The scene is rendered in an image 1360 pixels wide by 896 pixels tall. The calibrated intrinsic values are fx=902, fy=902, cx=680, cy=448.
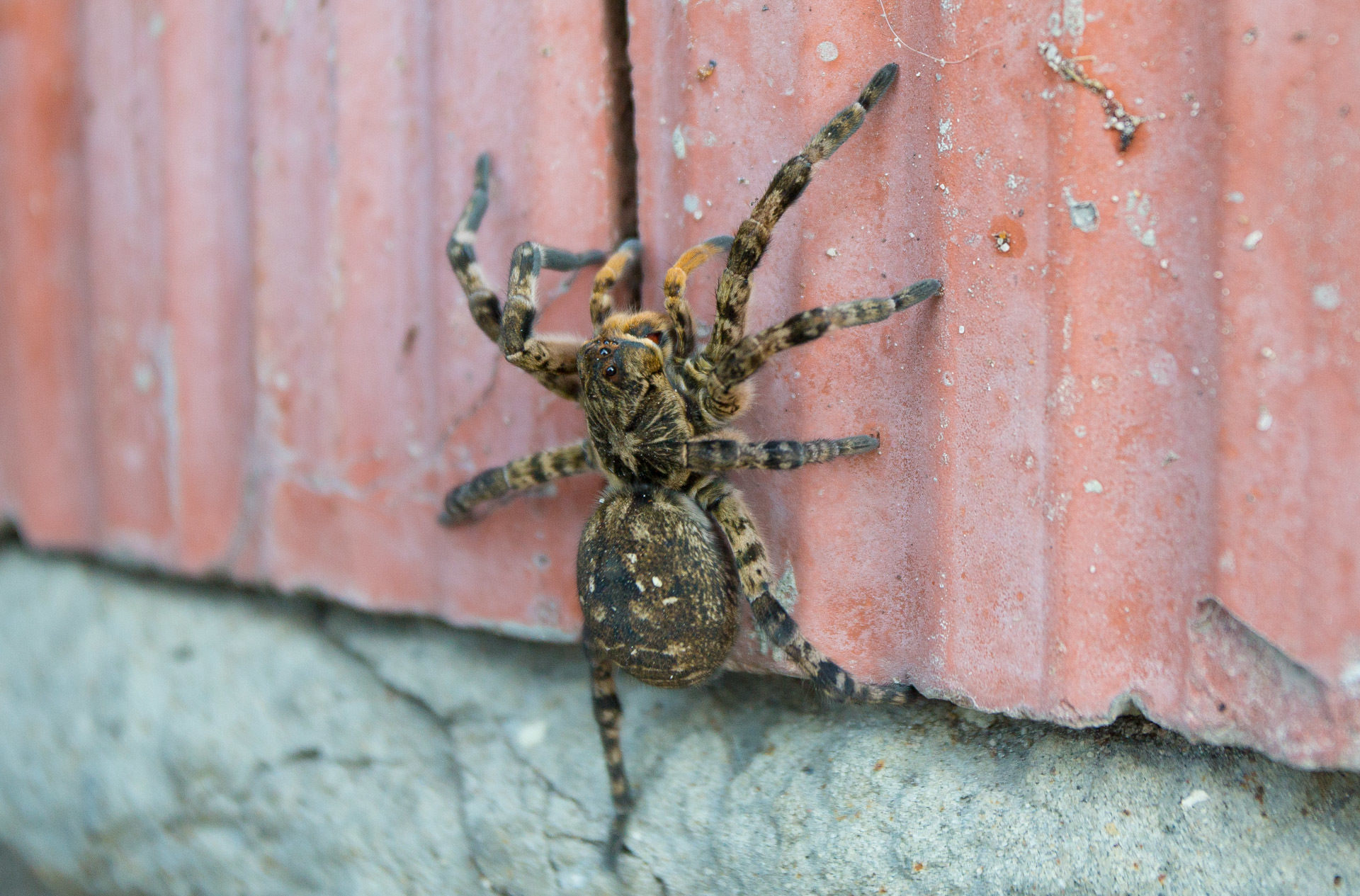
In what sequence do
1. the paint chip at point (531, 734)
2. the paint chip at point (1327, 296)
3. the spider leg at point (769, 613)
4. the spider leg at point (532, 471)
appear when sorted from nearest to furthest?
1. the paint chip at point (1327, 296)
2. the spider leg at point (769, 613)
3. the spider leg at point (532, 471)
4. the paint chip at point (531, 734)

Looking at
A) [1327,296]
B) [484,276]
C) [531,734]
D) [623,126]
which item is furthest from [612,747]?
[1327,296]

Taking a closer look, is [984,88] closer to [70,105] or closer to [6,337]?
[70,105]

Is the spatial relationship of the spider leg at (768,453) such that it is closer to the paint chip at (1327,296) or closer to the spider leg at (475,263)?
the spider leg at (475,263)

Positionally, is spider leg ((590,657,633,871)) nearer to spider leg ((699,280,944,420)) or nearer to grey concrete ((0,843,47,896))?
spider leg ((699,280,944,420))

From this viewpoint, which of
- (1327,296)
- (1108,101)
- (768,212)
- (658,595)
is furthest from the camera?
(658,595)

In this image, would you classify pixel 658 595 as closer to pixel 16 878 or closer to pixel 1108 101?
pixel 1108 101

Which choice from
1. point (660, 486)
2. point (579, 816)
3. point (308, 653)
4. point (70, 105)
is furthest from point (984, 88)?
point (70, 105)

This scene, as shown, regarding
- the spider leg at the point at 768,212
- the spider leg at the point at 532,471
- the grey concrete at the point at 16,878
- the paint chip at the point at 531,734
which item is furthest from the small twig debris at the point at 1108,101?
the grey concrete at the point at 16,878

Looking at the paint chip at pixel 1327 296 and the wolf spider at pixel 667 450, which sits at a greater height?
the paint chip at pixel 1327 296
